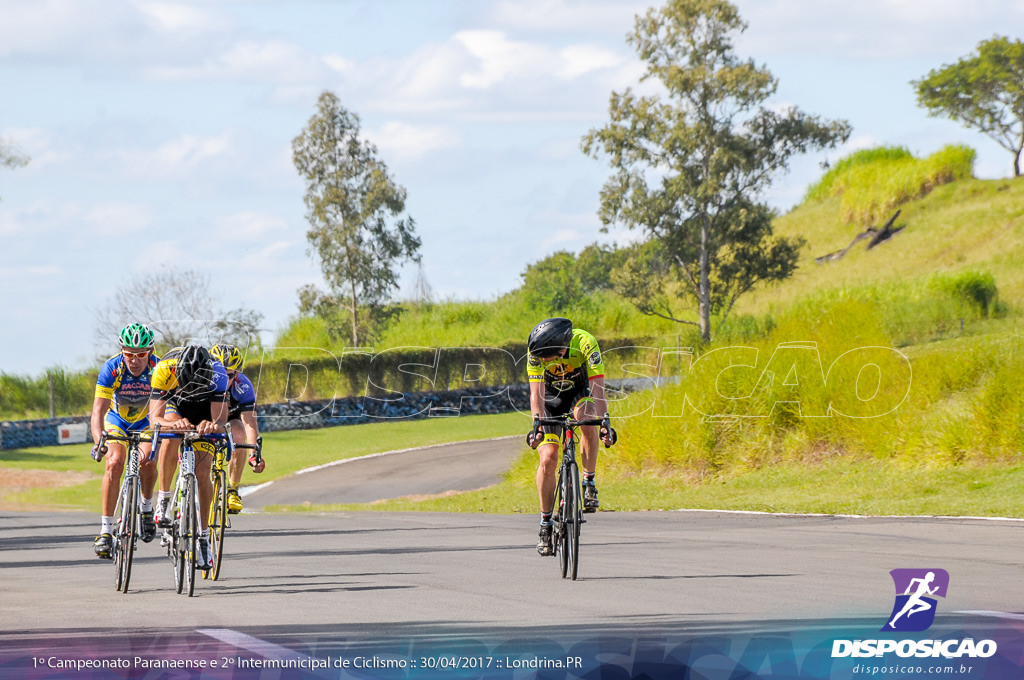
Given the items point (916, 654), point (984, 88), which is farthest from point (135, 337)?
point (984, 88)

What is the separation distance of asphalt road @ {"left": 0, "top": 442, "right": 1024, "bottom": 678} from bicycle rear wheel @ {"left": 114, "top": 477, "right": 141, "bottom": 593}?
0.64ft

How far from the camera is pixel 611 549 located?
15.7 meters

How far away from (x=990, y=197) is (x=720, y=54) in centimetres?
2851

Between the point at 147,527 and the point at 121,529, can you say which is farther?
the point at 147,527

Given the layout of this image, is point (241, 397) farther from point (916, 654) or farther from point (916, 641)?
point (916, 654)

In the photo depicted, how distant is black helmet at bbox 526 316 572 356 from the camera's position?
11359mm

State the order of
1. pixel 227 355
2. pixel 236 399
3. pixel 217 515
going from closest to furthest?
pixel 217 515
pixel 236 399
pixel 227 355

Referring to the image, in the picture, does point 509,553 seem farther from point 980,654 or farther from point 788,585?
point 980,654

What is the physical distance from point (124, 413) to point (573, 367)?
4.17 metres

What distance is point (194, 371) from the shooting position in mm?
11258

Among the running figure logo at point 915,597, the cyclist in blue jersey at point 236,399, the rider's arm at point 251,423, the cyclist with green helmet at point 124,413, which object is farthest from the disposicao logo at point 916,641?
the cyclist in blue jersey at point 236,399

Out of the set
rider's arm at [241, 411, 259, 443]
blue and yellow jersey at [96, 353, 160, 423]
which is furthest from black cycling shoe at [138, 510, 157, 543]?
rider's arm at [241, 411, 259, 443]

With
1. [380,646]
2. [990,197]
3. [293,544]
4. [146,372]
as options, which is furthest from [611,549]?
[990,197]

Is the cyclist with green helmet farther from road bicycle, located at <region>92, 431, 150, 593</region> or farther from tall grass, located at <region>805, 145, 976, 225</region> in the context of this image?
tall grass, located at <region>805, 145, 976, 225</region>
